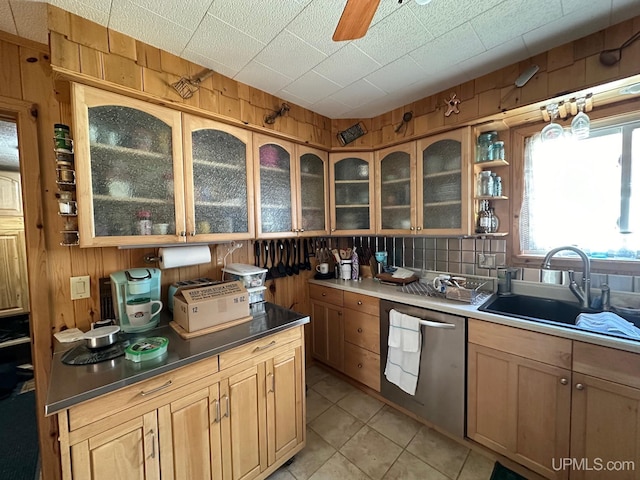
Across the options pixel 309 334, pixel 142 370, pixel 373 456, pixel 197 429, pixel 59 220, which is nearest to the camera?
pixel 142 370

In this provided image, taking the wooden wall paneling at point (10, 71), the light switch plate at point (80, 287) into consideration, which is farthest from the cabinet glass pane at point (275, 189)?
the wooden wall paneling at point (10, 71)

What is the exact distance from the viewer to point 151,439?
3.41 ft

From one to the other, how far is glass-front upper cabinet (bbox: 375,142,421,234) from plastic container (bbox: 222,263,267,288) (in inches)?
45.2

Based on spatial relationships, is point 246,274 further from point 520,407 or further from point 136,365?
point 520,407

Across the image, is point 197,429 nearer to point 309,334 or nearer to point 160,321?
point 160,321

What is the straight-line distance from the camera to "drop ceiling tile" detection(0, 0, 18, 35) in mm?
1118

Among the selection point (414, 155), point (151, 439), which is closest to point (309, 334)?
point (151, 439)

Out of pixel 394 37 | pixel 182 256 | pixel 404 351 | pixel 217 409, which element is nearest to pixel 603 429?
pixel 404 351

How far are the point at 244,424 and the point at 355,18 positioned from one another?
1.84 metres

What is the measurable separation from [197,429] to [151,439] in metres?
0.18

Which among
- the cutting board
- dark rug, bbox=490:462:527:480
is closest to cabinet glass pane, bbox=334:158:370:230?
the cutting board

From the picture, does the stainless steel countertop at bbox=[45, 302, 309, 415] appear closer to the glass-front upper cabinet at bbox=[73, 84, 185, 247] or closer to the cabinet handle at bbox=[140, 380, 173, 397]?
the cabinet handle at bbox=[140, 380, 173, 397]

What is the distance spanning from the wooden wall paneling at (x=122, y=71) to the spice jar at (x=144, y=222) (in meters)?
0.65

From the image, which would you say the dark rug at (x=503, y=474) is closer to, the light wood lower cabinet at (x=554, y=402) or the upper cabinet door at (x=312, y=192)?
the light wood lower cabinet at (x=554, y=402)
